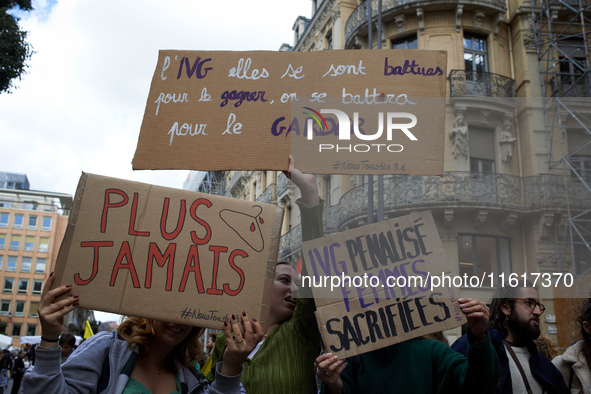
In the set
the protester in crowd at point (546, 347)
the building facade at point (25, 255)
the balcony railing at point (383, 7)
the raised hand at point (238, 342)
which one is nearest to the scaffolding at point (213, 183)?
the balcony railing at point (383, 7)

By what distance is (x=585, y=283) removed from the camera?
378cm

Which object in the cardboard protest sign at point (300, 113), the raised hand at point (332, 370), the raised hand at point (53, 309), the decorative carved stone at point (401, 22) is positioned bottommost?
the raised hand at point (332, 370)

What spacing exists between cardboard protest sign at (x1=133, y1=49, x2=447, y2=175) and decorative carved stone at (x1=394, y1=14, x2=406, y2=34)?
1401 centimetres

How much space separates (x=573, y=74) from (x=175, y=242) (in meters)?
14.2

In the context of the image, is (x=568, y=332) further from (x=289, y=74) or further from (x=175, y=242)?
(x=175, y=242)

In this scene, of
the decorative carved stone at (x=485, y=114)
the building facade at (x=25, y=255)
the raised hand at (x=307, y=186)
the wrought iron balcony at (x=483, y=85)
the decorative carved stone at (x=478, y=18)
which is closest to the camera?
the raised hand at (x=307, y=186)

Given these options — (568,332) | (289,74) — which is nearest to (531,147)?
(568,332)

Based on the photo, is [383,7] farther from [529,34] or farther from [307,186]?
[307,186]

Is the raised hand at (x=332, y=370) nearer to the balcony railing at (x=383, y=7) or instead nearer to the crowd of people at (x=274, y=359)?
the crowd of people at (x=274, y=359)

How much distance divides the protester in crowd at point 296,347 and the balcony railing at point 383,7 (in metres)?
14.4

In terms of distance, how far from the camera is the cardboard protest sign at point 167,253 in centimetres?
216

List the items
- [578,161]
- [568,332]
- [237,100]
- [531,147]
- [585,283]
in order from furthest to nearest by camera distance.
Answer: [531,147], [578,161], [568,332], [585,283], [237,100]

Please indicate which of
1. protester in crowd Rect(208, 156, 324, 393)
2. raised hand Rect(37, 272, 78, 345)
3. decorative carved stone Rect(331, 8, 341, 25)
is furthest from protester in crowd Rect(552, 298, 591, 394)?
decorative carved stone Rect(331, 8, 341, 25)

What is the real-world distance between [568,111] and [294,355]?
427 inches
